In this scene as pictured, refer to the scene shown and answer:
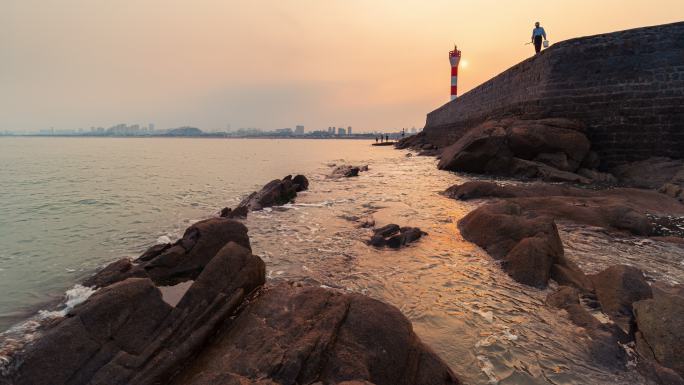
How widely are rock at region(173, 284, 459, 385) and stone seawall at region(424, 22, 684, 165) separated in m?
15.9

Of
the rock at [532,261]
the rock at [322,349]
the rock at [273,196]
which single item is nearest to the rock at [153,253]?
the rock at [322,349]

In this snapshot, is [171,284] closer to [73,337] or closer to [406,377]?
[73,337]

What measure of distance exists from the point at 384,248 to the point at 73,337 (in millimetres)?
→ 4945

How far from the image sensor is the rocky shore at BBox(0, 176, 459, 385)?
2616 mm

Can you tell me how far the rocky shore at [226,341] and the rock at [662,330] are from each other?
1.98 metres

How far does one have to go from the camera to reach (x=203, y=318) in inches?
124

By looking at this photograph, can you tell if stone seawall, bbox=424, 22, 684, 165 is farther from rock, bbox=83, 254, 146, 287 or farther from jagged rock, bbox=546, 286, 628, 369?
rock, bbox=83, 254, 146, 287

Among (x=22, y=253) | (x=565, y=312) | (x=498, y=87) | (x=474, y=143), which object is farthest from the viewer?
(x=498, y=87)

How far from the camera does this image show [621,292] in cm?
394

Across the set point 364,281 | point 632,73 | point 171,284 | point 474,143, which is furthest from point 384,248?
point 632,73

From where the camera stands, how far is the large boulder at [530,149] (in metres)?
13.8

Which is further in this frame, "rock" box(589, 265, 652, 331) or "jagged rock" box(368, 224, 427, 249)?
"jagged rock" box(368, 224, 427, 249)

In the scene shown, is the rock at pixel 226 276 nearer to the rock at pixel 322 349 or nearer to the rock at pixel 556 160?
the rock at pixel 322 349

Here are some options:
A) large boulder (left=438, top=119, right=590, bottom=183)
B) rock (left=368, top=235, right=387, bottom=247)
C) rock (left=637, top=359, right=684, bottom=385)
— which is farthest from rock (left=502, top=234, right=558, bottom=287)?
large boulder (left=438, top=119, right=590, bottom=183)
